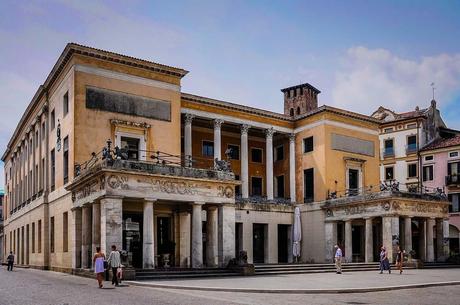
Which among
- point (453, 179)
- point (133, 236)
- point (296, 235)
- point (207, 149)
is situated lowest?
point (296, 235)

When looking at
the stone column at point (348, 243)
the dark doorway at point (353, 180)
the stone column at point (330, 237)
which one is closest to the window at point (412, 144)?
the dark doorway at point (353, 180)

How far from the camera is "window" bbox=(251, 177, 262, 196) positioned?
48.1 metres

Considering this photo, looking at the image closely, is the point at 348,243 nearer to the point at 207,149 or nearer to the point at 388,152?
the point at 207,149

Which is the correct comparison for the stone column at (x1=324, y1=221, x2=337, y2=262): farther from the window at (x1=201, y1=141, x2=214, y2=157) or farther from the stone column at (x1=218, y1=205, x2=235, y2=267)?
the stone column at (x1=218, y1=205, x2=235, y2=267)

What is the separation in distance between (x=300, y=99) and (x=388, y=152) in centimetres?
1403

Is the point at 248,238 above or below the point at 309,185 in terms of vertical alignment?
below

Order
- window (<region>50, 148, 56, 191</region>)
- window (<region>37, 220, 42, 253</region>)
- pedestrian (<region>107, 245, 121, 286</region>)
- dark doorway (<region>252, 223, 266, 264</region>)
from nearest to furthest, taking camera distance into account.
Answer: pedestrian (<region>107, 245, 121, 286</region>) → window (<region>50, 148, 56, 191</region>) → window (<region>37, 220, 42, 253</region>) → dark doorway (<region>252, 223, 266, 264</region>)

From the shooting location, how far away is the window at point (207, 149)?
45.8 meters

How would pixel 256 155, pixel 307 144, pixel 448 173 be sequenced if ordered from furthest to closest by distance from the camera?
pixel 448 173 → pixel 256 155 → pixel 307 144

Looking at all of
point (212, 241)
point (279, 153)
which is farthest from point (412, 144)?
point (212, 241)

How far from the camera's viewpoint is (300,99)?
54562 millimetres

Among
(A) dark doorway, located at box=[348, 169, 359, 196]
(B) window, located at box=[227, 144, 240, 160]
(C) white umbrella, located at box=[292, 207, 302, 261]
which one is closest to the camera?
(C) white umbrella, located at box=[292, 207, 302, 261]

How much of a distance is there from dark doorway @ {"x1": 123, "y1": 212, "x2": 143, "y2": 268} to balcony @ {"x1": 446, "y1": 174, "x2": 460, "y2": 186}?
35159 millimetres

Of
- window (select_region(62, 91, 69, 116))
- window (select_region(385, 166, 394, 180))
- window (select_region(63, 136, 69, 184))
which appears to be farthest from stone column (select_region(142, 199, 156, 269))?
window (select_region(385, 166, 394, 180))
